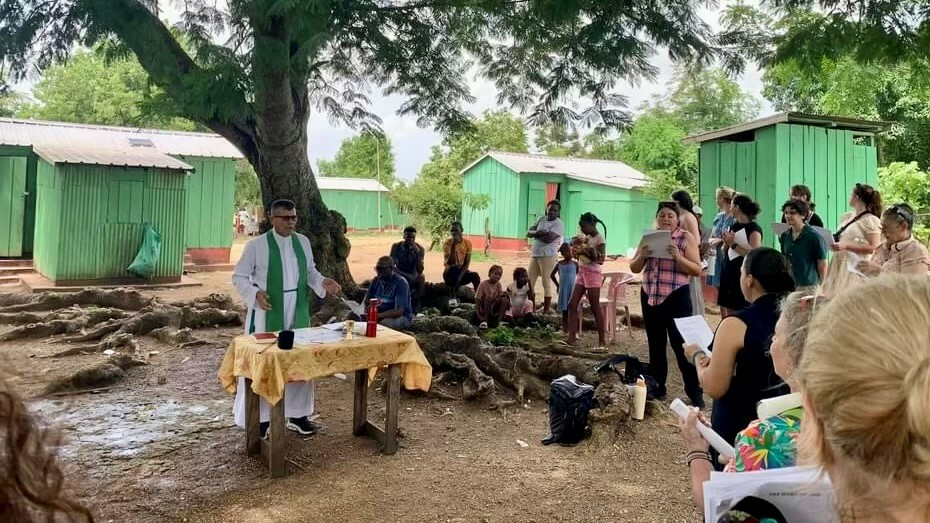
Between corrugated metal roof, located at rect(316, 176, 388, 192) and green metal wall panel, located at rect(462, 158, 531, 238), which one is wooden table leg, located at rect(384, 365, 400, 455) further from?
corrugated metal roof, located at rect(316, 176, 388, 192)

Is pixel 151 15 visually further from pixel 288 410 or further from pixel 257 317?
pixel 288 410

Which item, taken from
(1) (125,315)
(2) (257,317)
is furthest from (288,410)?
(1) (125,315)

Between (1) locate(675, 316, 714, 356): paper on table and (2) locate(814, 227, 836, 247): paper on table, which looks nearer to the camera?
(1) locate(675, 316, 714, 356): paper on table

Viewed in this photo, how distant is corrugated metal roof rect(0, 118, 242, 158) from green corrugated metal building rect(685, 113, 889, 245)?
1049 centimetres

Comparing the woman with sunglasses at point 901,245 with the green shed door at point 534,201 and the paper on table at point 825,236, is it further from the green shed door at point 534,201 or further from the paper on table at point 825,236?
the green shed door at point 534,201

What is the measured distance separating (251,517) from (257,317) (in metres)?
1.67

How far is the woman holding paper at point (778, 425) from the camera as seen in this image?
152 cm

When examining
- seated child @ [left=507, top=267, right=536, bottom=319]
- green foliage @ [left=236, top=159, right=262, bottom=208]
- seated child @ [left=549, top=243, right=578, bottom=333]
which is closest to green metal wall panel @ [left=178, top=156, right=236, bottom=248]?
seated child @ [left=507, top=267, right=536, bottom=319]

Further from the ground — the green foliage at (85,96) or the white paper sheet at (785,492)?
the green foliage at (85,96)

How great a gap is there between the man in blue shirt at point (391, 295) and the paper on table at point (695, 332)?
4.18 m

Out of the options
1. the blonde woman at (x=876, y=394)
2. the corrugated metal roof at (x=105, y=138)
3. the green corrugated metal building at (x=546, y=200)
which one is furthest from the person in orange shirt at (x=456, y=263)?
the green corrugated metal building at (x=546, y=200)

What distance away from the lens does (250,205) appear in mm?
34281

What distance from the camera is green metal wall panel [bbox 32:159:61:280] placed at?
1259 cm

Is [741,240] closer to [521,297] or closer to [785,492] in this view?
[521,297]
